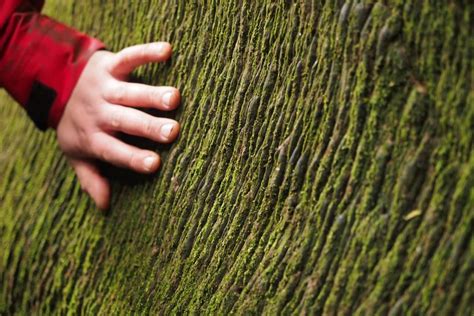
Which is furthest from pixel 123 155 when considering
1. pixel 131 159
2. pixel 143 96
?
pixel 143 96

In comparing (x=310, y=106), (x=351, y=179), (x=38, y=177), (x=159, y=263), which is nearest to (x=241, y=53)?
(x=310, y=106)

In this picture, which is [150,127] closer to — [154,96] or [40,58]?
[154,96]

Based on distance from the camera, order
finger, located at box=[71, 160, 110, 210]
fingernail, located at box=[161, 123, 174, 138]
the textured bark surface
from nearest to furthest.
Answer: the textured bark surface < fingernail, located at box=[161, 123, 174, 138] < finger, located at box=[71, 160, 110, 210]

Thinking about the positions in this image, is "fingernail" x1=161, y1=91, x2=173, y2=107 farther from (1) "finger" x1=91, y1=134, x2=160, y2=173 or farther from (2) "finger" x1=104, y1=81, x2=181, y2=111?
(1) "finger" x1=91, y1=134, x2=160, y2=173

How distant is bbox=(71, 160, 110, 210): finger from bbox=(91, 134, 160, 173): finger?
54mm

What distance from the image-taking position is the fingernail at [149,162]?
1.16 m

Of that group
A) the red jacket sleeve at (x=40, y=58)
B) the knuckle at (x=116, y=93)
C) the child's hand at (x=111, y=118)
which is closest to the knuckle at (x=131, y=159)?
the child's hand at (x=111, y=118)

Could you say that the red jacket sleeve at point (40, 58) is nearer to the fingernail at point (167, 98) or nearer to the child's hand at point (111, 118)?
the child's hand at point (111, 118)

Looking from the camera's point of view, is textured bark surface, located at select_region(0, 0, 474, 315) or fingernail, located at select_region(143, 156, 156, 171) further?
fingernail, located at select_region(143, 156, 156, 171)

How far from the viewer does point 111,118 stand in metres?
1.21

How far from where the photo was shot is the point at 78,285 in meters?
1.32

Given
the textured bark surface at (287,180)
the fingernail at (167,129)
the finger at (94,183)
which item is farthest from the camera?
the finger at (94,183)

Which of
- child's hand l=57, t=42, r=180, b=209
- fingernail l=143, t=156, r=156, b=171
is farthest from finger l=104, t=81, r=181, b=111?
fingernail l=143, t=156, r=156, b=171

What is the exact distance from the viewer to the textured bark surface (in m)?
0.78
